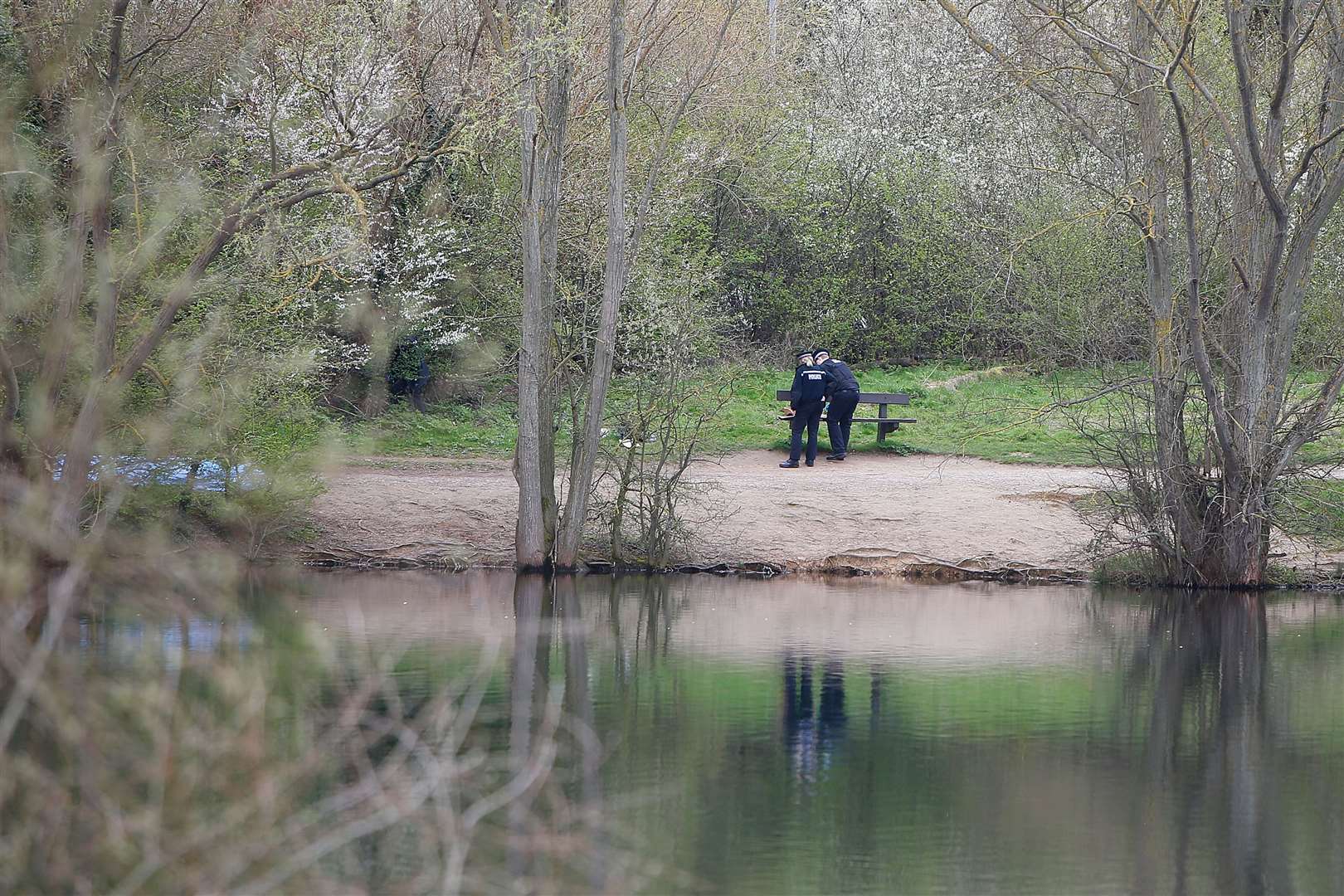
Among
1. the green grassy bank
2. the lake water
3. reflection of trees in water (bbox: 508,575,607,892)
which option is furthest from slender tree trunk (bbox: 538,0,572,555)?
the green grassy bank

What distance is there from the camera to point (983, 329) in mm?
35750

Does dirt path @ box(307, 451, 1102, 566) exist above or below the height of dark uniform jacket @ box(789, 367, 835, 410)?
below

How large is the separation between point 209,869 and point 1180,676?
10.9 m

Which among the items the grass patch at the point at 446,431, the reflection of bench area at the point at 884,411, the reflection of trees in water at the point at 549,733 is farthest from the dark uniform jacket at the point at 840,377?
the reflection of trees in water at the point at 549,733

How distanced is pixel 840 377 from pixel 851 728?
43.5 feet

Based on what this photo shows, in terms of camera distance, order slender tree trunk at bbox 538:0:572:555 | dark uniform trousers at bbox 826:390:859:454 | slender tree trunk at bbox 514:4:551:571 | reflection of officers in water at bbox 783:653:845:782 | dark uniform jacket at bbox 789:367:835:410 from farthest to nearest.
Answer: dark uniform trousers at bbox 826:390:859:454 < dark uniform jacket at bbox 789:367:835:410 < slender tree trunk at bbox 514:4:551:571 < slender tree trunk at bbox 538:0:572:555 < reflection of officers in water at bbox 783:653:845:782

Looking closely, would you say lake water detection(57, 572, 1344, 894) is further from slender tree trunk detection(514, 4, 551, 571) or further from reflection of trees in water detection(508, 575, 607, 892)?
slender tree trunk detection(514, 4, 551, 571)

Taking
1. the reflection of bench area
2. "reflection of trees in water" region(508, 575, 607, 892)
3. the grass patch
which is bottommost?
"reflection of trees in water" region(508, 575, 607, 892)

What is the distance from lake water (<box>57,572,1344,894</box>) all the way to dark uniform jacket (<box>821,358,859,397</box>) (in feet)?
17.5

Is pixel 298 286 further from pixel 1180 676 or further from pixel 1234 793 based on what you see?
pixel 1234 793

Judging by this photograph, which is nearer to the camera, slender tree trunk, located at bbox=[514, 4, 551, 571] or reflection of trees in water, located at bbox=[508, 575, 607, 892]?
reflection of trees in water, located at bbox=[508, 575, 607, 892]

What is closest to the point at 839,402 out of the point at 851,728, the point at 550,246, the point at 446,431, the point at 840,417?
the point at 840,417

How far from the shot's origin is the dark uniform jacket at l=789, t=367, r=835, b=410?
77.2 feet

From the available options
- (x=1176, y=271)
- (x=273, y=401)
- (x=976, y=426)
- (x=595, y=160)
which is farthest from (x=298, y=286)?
(x=976, y=426)
